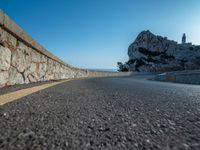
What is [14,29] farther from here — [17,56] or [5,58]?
[5,58]

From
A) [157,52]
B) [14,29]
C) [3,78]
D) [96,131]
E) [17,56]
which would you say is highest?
[157,52]

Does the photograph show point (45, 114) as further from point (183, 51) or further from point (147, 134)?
point (183, 51)

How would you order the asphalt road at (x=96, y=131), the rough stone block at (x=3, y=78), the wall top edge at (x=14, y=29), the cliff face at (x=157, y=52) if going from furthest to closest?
the cliff face at (x=157, y=52) → the rough stone block at (x=3, y=78) → the wall top edge at (x=14, y=29) → the asphalt road at (x=96, y=131)

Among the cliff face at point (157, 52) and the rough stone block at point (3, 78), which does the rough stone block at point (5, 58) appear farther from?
the cliff face at point (157, 52)

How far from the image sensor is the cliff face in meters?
62.0

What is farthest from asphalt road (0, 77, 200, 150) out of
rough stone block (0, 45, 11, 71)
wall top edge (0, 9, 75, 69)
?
wall top edge (0, 9, 75, 69)

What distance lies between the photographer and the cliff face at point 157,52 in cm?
6196

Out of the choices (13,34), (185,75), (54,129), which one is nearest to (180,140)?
(54,129)

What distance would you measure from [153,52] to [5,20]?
6998 cm

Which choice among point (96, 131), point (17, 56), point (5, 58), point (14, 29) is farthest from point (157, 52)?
point (96, 131)

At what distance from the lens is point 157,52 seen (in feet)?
225

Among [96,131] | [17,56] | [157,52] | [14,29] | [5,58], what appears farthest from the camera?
[157,52]

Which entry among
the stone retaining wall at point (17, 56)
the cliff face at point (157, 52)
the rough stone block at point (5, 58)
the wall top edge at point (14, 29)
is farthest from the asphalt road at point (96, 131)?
the cliff face at point (157, 52)

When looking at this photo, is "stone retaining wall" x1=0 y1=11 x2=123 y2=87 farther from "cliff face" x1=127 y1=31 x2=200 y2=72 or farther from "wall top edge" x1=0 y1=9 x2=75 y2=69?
"cliff face" x1=127 y1=31 x2=200 y2=72
